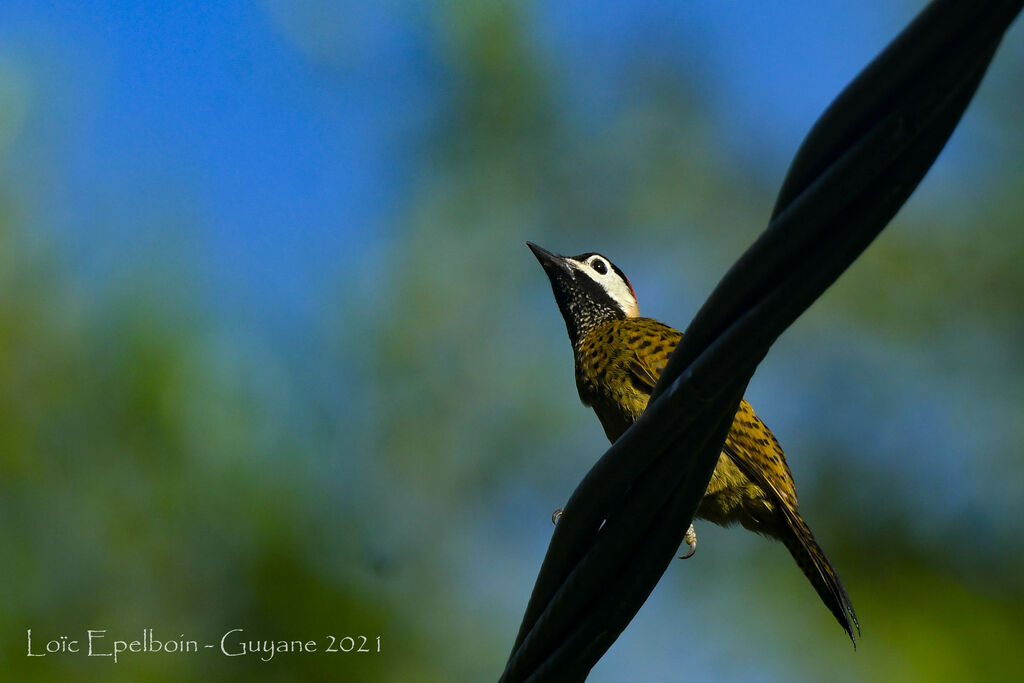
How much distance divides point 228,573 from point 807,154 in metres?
6.95

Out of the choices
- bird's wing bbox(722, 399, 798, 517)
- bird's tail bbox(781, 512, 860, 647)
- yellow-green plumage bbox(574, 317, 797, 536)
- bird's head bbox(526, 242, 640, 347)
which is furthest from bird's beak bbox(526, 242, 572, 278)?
bird's tail bbox(781, 512, 860, 647)

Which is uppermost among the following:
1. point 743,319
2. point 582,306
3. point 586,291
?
point 586,291

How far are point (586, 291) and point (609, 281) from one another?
22 cm

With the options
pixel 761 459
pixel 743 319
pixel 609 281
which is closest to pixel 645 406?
pixel 761 459

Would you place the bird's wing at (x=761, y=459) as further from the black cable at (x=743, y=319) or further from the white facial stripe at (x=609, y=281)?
the black cable at (x=743, y=319)

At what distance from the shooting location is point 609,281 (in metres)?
8.19

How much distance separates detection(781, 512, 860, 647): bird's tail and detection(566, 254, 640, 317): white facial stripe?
2873 millimetres

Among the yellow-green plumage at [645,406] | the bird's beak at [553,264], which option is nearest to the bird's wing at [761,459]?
the yellow-green plumage at [645,406]

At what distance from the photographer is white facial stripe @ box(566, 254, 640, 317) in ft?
26.7

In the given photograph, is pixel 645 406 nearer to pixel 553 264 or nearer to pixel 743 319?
pixel 553 264

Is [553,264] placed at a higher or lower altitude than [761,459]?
higher

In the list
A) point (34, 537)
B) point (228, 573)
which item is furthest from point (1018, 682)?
point (34, 537)

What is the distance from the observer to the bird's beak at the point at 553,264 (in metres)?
8.22

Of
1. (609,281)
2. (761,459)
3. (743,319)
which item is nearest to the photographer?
(743,319)
